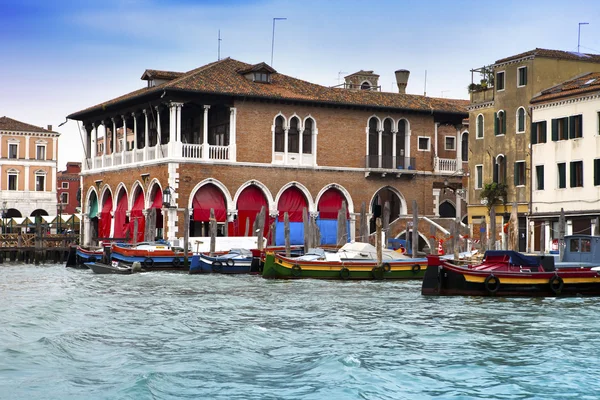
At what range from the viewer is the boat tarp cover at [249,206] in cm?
3606

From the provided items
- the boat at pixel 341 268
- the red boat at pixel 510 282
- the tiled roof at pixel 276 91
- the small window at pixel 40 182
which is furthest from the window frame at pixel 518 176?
the small window at pixel 40 182

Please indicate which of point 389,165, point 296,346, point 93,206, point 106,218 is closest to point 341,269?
point 296,346

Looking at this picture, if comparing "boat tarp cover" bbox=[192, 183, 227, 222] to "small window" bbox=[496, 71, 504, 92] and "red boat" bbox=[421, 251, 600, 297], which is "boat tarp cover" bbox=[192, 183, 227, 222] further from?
"red boat" bbox=[421, 251, 600, 297]

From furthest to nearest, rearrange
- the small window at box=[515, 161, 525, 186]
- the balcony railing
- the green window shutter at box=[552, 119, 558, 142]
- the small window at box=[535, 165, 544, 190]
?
the balcony railing, the small window at box=[515, 161, 525, 186], the small window at box=[535, 165, 544, 190], the green window shutter at box=[552, 119, 558, 142]

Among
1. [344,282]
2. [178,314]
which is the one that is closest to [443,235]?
[344,282]

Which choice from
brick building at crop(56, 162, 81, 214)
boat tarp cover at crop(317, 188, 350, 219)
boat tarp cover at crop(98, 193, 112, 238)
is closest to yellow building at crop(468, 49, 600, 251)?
boat tarp cover at crop(317, 188, 350, 219)

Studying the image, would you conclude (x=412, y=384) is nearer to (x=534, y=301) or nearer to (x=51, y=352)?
(x=51, y=352)

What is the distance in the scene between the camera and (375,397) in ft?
34.8

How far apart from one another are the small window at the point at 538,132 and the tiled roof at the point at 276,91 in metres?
7.85

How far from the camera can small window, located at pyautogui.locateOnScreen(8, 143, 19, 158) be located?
61.0 m

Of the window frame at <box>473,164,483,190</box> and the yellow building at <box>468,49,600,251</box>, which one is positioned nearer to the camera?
the yellow building at <box>468,49,600,251</box>

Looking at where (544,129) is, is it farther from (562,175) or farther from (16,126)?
(16,126)

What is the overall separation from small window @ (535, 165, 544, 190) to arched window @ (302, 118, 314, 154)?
887 cm

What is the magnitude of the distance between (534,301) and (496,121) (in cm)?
1419
